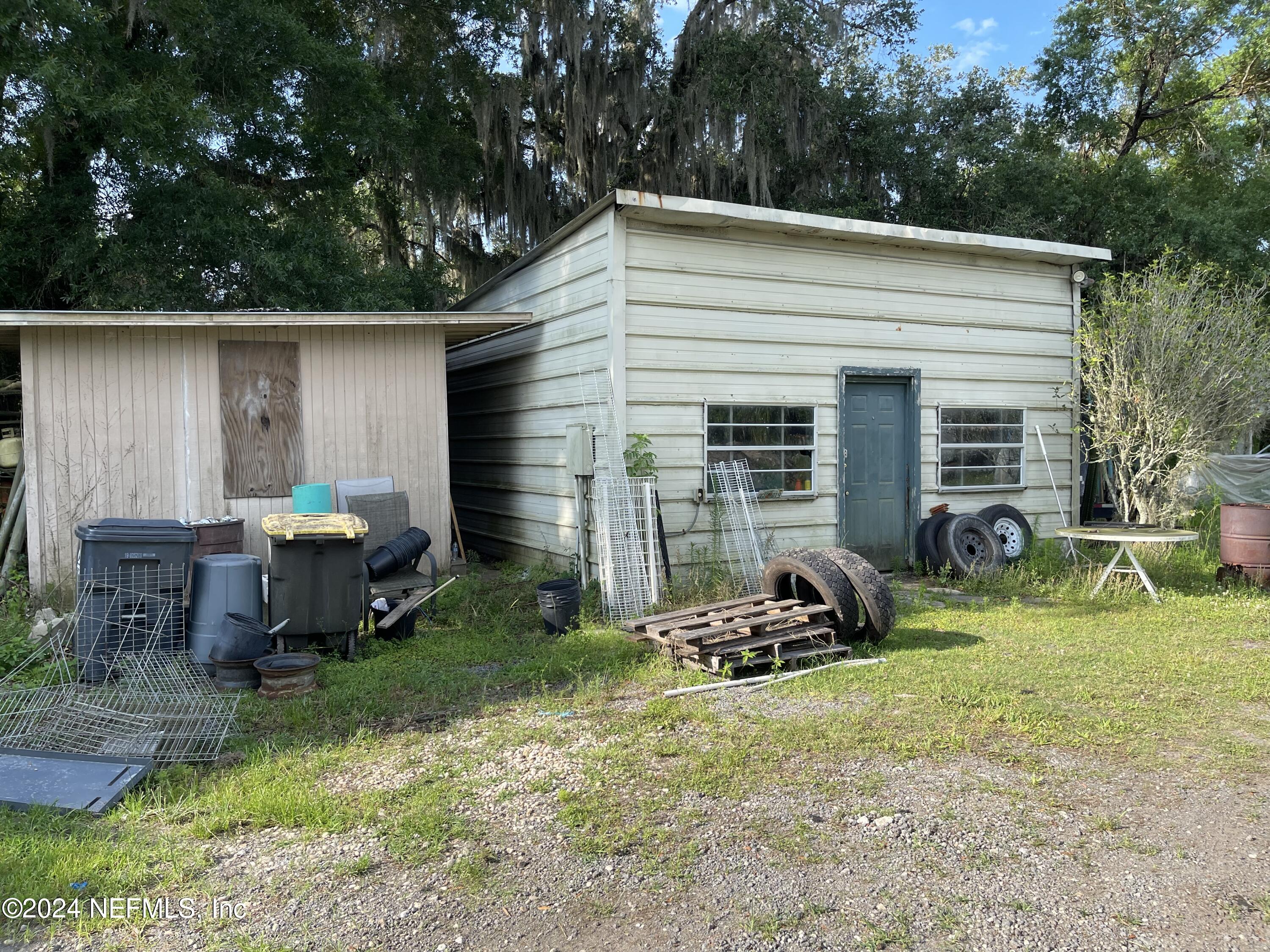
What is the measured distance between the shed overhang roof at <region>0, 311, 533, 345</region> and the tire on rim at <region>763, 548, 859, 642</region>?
378cm

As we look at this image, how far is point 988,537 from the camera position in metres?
8.91

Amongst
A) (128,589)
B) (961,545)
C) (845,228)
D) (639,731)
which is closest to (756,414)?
(845,228)

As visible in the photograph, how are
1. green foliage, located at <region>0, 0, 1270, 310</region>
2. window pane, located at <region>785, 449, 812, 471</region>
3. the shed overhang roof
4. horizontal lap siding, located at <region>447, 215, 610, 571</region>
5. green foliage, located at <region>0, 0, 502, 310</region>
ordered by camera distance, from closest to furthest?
1. the shed overhang roof
2. horizontal lap siding, located at <region>447, 215, 610, 571</region>
3. window pane, located at <region>785, 449, 812, 471</region>
4. green foliage, located at <region>0, 0, 502, 310</region>
5. green foliage, located at <region>0, 0, 1270, 310</region>

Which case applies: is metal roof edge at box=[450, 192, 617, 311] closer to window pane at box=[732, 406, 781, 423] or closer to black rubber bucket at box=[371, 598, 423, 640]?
window pane at box=[732, 406, 781, 423]

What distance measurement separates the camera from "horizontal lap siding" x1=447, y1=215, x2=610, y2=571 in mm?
8172

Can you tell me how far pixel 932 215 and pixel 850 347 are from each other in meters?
8.43


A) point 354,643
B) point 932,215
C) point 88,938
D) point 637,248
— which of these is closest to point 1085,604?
point 637,248

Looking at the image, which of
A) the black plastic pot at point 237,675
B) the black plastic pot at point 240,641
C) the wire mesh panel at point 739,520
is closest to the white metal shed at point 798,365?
the wire mesh panel at point 739,520

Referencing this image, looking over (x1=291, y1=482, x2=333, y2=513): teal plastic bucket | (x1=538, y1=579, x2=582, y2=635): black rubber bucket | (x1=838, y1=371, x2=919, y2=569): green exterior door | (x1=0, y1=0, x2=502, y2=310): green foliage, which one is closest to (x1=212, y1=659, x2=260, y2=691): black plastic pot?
(x1=538, y1=579, x2=582, y2=635): black rubber bucket

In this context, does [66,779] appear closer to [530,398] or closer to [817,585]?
[817,585]

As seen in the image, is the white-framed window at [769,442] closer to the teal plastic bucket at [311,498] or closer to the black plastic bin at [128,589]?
the teal plastic bucket at [311,498]

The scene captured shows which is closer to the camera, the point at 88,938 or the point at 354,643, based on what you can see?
the point at 88,938

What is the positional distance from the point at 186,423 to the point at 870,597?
19.9ft

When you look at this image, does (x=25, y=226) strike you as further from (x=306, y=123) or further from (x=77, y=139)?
(x=306, y=123)
